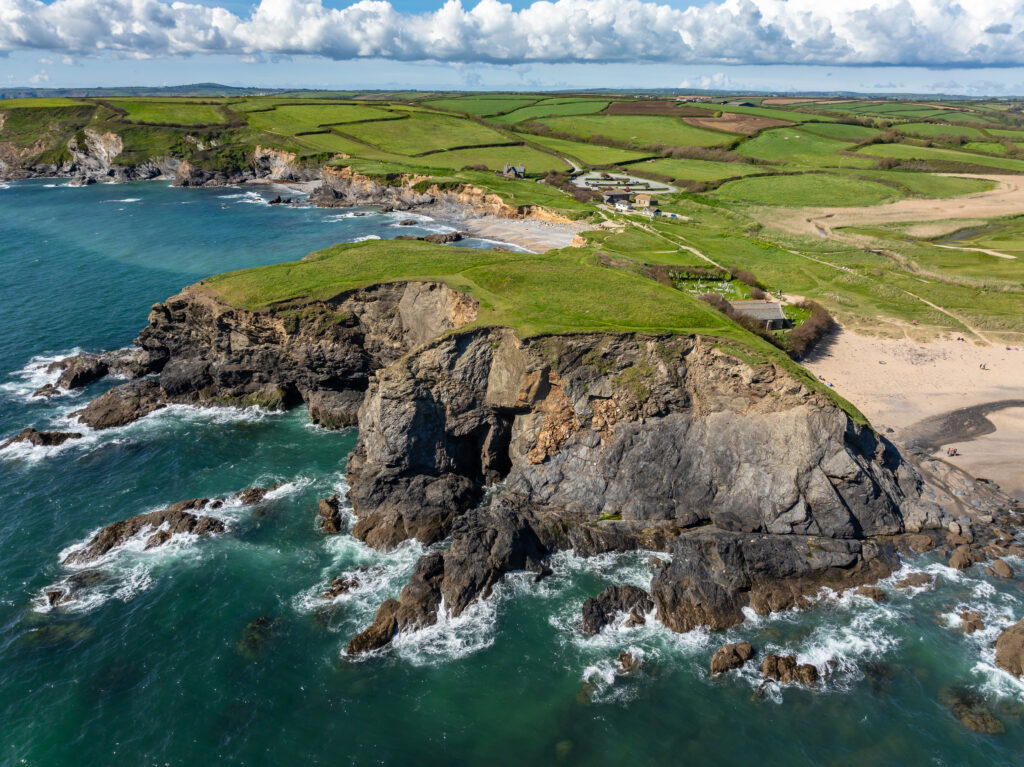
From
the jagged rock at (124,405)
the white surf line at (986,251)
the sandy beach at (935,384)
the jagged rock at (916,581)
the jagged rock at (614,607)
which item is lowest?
the jagged rock at (614,607)

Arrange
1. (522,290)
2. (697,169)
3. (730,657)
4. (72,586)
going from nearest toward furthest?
(730,657), (72,586), (522,290), (697,169)

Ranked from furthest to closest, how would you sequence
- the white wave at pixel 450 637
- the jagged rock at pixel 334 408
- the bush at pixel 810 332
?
1. the bush at pixel 810 332
2. the jagged rock at pixel 334 408
3. the white wave at pixel 450 637

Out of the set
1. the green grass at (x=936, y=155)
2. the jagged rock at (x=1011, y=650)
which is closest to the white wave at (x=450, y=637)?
the jagged rock at (x=1011, y=650)

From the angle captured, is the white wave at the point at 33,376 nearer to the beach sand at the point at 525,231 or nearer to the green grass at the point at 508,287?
the green grass at the point at 508,287

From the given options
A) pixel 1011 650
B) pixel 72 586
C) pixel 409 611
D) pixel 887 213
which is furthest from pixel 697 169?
pixel 72 586

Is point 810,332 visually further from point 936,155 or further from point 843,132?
point 843,132

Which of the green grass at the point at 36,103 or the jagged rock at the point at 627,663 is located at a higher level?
the green grass at the point at 36,103

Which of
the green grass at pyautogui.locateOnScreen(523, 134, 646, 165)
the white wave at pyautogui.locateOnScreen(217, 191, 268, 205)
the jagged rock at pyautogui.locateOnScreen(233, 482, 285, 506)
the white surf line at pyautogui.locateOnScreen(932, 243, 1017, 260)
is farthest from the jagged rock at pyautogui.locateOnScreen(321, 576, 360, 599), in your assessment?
the green grass at pyautogui.locateOnScreen(523, 134, 646, 165)
